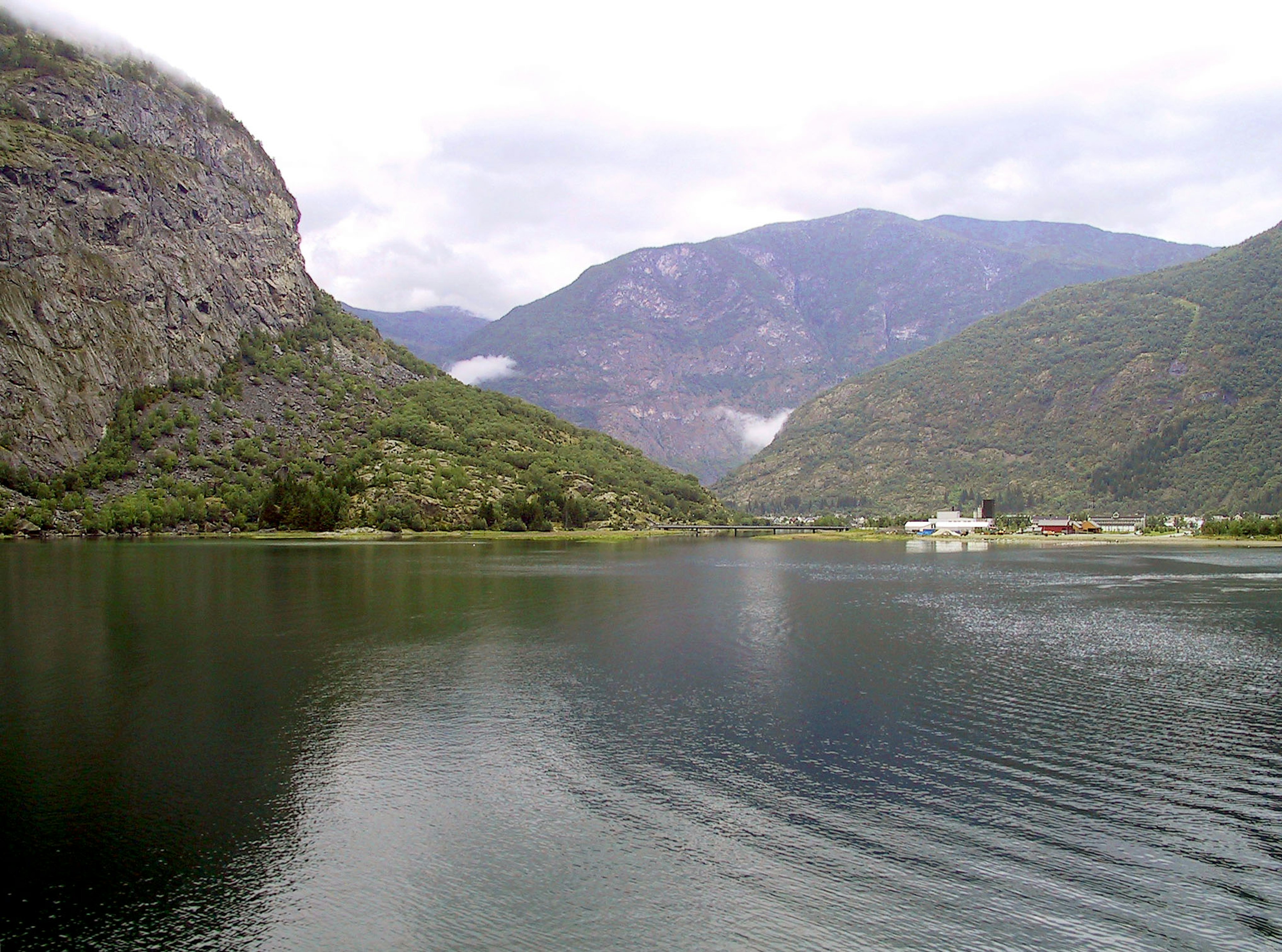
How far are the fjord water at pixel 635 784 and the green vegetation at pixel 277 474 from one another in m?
108

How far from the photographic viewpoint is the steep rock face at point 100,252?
154875 millimetres

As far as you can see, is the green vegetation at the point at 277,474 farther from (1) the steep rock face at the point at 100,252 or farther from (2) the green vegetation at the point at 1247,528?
(2) the green vegetation at the point at 1247,528

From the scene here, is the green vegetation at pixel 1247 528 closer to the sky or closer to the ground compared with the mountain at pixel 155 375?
closer to the ground

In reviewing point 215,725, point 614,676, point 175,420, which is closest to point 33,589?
point 215,725

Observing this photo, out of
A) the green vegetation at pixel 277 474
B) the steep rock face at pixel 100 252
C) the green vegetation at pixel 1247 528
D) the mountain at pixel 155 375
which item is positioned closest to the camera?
the green vegetation at pixel 277 474

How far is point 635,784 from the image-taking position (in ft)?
77.4

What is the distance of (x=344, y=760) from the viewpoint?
1015 inches

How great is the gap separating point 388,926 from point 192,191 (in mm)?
205277

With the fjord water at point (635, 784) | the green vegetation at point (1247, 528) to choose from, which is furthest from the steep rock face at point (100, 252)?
the green vegetation at point (1247, 528)

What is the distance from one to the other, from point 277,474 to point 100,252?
53407 mm

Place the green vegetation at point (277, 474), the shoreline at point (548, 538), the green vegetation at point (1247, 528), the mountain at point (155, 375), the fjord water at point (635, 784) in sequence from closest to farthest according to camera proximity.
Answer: the fjord water at point (635, 784) → the shoreline at point (548, 538) → the green vegetation at point (277, 474) → the mountain at point (155, 375) → the green vegetation at point (1247, 528)

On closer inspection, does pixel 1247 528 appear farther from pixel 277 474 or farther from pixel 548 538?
pixel 277 474

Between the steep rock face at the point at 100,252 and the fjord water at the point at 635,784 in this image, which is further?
the steep rock face at the point at 100,252

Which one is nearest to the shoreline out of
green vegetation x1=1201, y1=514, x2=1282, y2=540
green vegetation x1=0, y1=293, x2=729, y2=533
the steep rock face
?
green vegetation x1=1201, y1=514, x2=1282, y2=540
